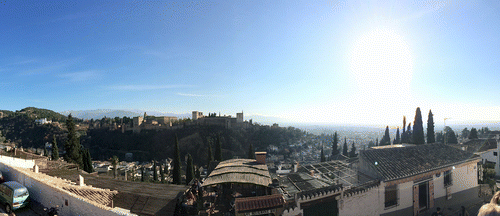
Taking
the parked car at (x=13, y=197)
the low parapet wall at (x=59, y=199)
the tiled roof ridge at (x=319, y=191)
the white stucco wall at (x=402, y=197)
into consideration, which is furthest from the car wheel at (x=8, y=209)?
the white stucco wall at (x=402, y=197)

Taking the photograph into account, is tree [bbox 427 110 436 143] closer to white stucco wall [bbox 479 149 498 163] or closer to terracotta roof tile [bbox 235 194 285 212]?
white stucco wall [bbox 479 149 498 163]

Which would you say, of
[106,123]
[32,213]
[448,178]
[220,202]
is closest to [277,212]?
[220,202]

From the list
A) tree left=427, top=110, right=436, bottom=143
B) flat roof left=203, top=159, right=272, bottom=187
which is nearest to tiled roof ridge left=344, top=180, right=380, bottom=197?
flat roof left=203, top=159, right=272, bottom=187

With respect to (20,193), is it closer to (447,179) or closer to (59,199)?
(59,199)

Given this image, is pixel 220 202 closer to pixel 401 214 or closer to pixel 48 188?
pixel 48 188

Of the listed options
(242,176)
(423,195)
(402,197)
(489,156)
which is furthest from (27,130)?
(489,156)

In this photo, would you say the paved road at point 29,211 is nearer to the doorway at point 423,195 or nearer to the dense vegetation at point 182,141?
the doorway at point 423,195

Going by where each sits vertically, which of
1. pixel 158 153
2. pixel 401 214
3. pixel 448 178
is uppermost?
pixel 448 178
